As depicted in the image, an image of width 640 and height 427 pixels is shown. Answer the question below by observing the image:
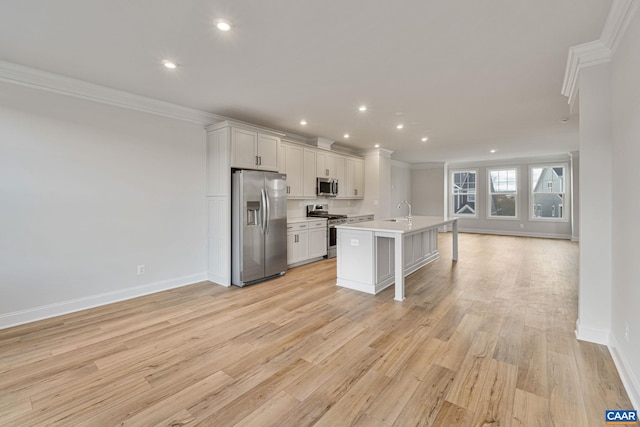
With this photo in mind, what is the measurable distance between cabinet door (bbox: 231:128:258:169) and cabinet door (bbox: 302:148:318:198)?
1.49 meters

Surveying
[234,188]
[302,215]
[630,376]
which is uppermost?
[234,188]

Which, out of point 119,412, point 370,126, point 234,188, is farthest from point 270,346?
point 370,126

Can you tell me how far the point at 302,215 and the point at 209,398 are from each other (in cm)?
450

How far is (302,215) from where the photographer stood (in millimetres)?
6195

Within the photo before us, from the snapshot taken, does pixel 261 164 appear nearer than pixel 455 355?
No

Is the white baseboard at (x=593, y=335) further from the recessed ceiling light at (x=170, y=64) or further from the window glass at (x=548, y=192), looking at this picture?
the window glass at (x=548, y=192)

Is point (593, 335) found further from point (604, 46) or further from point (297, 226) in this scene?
point (297, 226)

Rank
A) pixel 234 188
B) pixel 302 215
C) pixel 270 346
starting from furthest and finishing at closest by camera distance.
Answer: pixel 302 215
pixel 234 188
pixel 270 346

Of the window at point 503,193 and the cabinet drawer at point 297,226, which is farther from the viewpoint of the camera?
the window at point 503,193

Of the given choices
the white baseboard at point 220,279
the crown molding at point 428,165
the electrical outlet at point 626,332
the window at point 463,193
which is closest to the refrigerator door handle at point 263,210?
the white baseboard at point 220,279

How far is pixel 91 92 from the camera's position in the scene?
330cm

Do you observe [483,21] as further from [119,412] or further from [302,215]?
[302,215]

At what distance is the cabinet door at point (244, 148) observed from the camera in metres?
4.20

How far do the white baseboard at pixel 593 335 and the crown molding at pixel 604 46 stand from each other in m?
2.34
